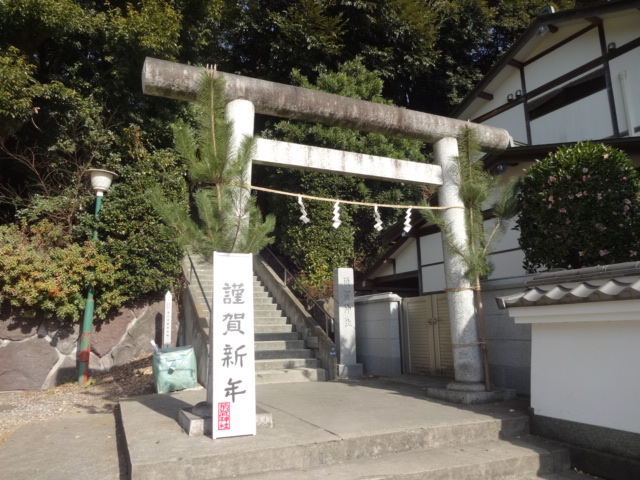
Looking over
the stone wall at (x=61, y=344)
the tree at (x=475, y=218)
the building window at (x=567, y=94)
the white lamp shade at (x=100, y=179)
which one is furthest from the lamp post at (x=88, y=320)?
the building window at (x=567, y=94)

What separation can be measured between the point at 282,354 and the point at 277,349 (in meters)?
0.19

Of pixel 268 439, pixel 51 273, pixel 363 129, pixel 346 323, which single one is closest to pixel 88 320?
pixel 51 273

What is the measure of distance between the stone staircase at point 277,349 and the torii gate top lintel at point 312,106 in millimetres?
4576

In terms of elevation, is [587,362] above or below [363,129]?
below

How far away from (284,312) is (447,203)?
6.05 metres

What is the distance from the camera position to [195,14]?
44.0 ft

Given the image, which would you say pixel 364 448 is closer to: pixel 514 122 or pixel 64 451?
pixel 64 451

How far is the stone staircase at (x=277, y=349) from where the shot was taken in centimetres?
883

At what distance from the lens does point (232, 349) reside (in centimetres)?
478

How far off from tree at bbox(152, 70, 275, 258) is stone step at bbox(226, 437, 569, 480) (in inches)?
90.6

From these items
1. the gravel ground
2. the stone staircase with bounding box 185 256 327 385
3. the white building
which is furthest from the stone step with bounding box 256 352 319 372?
the gravel ground

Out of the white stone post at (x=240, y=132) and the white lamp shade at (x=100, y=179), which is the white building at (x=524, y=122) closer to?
the white stone post at (x=240, y=132)

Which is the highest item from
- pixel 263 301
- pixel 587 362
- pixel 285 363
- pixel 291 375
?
pixel 263 301

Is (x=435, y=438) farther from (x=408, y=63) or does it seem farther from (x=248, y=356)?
(x=408, y=63)
